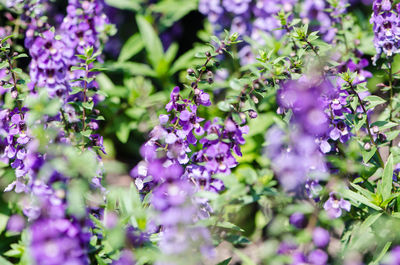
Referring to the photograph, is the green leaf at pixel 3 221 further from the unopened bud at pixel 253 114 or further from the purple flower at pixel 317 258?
the purple flower at pixel 317 258

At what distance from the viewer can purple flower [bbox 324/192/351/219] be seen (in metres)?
3.38

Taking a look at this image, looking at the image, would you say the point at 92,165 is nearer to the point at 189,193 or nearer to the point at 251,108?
the point at 189,193

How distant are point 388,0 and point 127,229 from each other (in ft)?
8.55

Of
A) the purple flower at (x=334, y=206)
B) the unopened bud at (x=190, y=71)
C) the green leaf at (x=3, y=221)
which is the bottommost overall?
the green leaf at (x=3, y=221)

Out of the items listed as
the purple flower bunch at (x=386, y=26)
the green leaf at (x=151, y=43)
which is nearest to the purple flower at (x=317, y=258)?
the purple flower bunch at (x=386, y=26)

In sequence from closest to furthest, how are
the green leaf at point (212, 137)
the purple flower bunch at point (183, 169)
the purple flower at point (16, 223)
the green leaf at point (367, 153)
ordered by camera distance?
1. the purple flower bunch at point (183, 169)
2. the green leaf at point (212, 137)
3. the green leaf at point (367, 153)
4. the purple flower at point (16, 223)

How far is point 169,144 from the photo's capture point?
3.10 meters

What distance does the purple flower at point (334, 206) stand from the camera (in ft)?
11.1

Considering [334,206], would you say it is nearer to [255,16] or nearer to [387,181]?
[387,181]

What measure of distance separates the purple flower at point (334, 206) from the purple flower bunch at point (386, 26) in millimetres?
1260

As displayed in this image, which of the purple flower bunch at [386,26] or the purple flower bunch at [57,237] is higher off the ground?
the purple flower bunch at [386,26]

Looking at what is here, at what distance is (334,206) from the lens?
341 centimetres

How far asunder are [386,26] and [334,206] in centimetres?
150

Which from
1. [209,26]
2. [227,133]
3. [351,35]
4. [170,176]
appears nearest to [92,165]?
[170,176]
